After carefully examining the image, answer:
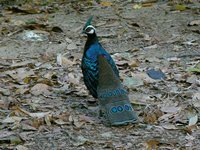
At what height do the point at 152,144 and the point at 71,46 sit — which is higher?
the point at 71,46

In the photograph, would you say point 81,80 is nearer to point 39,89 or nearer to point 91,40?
point 39,89

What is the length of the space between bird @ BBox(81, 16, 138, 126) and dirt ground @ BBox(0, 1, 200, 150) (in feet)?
0.43

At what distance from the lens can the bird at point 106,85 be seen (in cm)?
501

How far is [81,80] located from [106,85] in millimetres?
1194

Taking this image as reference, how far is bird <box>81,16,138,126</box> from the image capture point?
5012 mm

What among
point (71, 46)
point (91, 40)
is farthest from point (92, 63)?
point (71, 46)

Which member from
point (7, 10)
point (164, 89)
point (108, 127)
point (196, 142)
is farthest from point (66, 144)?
point (7, 10)

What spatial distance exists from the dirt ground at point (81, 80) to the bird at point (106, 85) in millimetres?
133

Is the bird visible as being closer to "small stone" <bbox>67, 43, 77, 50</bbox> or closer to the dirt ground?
the dirt ground

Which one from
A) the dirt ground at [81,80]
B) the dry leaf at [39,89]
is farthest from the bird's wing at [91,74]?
the dry leaf at [39,89]

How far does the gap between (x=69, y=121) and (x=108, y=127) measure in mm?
368

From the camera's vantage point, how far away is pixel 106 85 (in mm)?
5242

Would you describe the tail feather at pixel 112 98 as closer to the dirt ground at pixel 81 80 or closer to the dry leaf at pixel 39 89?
the dirt ground at pixel 81 80

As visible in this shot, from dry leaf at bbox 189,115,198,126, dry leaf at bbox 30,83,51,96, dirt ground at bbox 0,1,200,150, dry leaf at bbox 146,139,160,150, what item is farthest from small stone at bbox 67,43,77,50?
dry leaf at bbox 146,139,160,150
